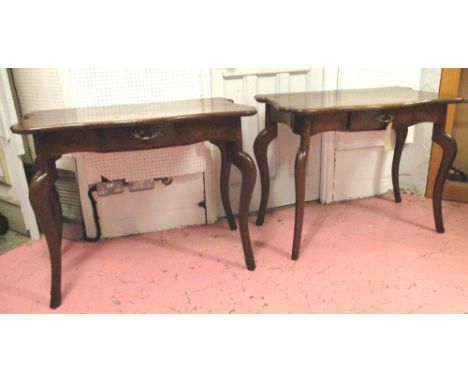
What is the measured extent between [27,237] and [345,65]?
1876mm

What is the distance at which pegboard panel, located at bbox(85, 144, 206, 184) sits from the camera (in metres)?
1.85

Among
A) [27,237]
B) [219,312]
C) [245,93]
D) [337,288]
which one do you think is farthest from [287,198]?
[27,237]

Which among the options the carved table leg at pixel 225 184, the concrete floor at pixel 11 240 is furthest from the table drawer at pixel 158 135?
the concrete floor at pixel 11 240

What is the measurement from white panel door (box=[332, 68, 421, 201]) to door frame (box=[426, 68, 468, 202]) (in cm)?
14

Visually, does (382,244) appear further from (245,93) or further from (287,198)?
(245,93)

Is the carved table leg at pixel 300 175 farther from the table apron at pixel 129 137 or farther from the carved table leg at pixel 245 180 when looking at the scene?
the table apron at pixel 129 137

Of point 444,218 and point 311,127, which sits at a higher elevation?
point 311,127

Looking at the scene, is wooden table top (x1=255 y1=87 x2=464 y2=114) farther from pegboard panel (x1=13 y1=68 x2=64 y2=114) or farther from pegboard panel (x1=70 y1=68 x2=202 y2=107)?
pegboard panel (x1=13 y1=68 x2=64 y2=114)

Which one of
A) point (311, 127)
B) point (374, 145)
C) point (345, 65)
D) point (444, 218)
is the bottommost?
point (444, 218)

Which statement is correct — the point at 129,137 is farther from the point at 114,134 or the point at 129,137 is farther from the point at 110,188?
the point at 110,188

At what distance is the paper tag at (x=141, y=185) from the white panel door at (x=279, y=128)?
339 mm

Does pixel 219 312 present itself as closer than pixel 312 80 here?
Yes

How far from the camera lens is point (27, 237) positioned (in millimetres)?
2033

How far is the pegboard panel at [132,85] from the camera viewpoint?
1.73 m
